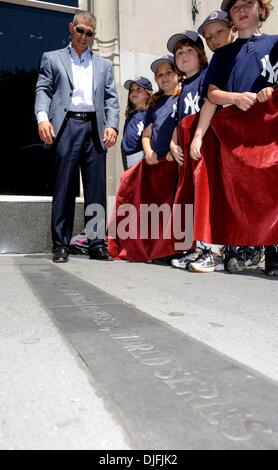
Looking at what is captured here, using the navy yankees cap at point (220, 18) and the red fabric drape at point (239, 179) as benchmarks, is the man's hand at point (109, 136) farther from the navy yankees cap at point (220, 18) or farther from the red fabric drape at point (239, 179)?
the navy yankees cap at point (220, 18)

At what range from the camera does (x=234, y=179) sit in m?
2.54

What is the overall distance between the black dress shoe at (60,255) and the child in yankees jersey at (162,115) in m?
0.88

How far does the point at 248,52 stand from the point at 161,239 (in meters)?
1.24

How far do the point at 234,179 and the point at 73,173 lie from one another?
116 cm

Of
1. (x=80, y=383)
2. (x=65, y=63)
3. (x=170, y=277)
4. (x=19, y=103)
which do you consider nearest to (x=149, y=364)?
(x=80, y=383)

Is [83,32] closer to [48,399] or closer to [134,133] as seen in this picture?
[134,133]

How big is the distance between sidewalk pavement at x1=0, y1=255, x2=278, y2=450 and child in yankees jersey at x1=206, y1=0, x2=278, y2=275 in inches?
9.2

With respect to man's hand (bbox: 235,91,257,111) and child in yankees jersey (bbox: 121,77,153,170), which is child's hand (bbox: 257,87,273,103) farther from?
child in yankees jersey (bbox: 121,77,153,170)

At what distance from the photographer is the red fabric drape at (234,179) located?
2412 mm

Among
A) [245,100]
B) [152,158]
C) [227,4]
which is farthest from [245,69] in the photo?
[152,158]

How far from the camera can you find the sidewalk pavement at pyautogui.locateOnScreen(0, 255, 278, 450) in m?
0.71

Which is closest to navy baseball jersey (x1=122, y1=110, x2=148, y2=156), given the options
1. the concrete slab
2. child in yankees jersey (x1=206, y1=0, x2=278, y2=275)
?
child in yankees jersey (x1=206, y1=0, x2=278, y2=275)

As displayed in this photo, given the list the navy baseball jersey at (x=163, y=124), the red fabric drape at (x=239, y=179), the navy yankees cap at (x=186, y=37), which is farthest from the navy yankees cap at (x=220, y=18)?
the red fabric drape at (x=239, y=179)
